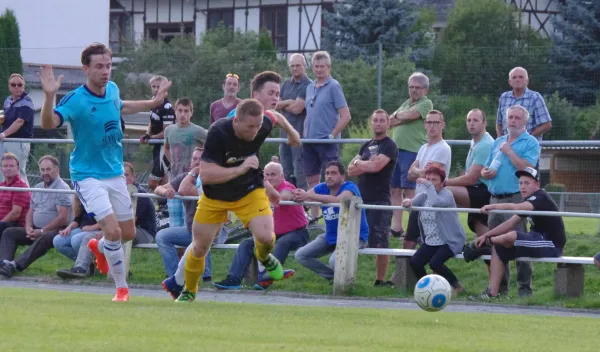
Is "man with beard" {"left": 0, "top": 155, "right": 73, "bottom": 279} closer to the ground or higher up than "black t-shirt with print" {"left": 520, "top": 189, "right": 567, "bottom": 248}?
closer to the ground

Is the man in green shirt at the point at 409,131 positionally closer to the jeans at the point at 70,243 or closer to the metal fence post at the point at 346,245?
the metal fence post at the point at 346,245

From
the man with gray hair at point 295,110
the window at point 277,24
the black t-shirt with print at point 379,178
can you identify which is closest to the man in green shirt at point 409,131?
the black t-shirt with print at point 379,178

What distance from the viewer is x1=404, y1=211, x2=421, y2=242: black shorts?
1534 centimetres

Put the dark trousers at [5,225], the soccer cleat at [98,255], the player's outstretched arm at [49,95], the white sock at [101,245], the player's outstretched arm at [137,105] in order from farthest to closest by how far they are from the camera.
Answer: the dark trousers at [5,225], the soccer cleat at [98,255], the white sock at [101,245], the player's outstretched arm at [137,105], the player's outstretched arm at [49,95]

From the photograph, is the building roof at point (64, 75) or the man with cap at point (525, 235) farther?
the building roof at point (64, 75)

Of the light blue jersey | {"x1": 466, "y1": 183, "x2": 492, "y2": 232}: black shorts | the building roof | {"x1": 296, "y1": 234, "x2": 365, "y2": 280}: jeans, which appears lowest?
{"x1": 296, "y1": 234, "x2": 365, "y2": 280}: jeans

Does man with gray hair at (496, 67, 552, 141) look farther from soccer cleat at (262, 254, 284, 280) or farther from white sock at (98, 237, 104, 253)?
white sock at (98, 237, 104, 253)

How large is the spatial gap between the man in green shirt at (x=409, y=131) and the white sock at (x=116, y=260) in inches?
207

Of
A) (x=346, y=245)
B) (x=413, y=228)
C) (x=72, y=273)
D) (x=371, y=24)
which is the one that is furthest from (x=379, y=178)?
(x=371, y=24)

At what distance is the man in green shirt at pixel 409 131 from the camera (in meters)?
16.3

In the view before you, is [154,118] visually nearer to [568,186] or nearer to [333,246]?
[333,246]

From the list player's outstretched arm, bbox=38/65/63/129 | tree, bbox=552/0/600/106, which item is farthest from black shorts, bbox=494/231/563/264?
tree, bbox=552/0/600/106

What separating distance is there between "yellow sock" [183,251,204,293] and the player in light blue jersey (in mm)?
830

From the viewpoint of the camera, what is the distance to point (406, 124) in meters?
16.5
